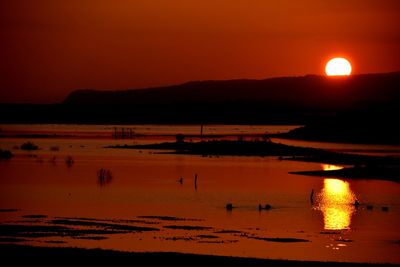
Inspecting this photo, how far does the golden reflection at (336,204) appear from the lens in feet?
114

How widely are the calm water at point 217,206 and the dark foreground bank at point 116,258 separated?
2.63 metres

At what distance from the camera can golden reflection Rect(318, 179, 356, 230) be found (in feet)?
114

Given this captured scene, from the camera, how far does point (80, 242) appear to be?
89.5ft

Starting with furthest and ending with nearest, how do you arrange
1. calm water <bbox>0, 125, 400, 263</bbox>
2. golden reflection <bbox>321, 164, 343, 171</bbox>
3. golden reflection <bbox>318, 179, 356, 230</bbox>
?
golden reflection <bbox>321, 164, 343, 171</bbox> < golden reflection <bbox>318, 179, 356, 230</bbox> < calm water <bbox>0, 125, 400, 263</bbox>

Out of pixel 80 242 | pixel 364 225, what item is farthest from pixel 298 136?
pixel 80 242

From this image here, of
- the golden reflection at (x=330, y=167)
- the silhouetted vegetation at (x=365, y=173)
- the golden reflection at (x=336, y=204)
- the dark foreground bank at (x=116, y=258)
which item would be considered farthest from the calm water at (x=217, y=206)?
the dark foreground bank at (x=116, y=258)

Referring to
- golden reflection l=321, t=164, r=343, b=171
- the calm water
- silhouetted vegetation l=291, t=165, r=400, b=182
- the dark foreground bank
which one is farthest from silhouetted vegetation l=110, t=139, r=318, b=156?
the dark foreground bank

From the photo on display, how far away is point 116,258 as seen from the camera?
2252cm

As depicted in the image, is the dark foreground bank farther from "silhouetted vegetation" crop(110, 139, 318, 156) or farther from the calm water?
"silhouetted vegetation" crop(110, 139, 318, 156)

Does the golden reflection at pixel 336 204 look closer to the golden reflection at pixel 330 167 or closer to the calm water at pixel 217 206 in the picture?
the calm water at pixel 217 206

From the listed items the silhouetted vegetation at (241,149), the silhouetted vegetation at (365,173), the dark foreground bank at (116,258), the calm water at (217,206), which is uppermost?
the silhouetted vegetation at (241,149)

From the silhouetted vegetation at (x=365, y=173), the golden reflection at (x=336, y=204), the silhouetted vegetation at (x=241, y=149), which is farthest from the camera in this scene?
the silhouetted vegetation at (x=241, y=149)

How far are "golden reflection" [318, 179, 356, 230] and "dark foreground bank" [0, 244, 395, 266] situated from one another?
10573 millimetres

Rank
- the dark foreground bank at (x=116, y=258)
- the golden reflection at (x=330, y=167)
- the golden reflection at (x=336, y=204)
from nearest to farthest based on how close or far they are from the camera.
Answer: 1. the dark foreground bank at (x=116, y=258)
2. the golden reflection at (x=336, y=204)
3. the golden reflection at (x=330, y=167)
